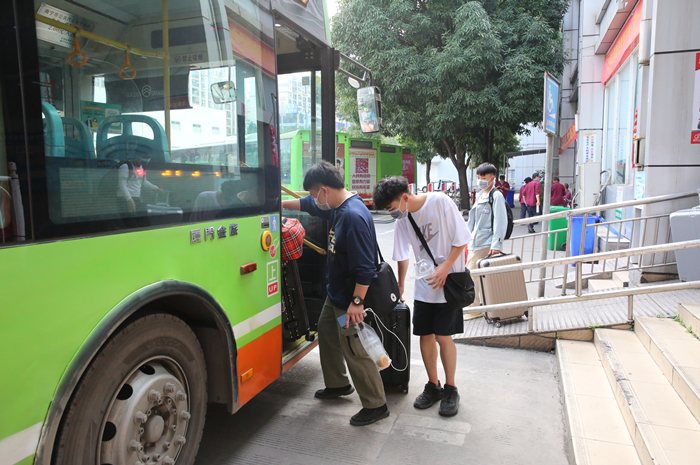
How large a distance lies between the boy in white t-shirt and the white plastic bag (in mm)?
448

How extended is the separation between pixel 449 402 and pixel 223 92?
2.59m

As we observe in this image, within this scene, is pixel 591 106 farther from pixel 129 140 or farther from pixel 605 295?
pixel 129 140

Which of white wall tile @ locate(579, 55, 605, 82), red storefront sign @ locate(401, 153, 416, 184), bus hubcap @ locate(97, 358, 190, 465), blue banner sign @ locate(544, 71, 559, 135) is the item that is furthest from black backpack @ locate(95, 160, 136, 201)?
red storefront sign @ locate(401, 153, 416, 184)

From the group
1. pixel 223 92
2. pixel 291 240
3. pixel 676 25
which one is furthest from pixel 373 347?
pixel 676 25

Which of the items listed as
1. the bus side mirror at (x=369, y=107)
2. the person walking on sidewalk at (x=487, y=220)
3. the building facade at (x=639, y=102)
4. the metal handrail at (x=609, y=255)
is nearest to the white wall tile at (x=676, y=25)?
the building facade at (x=639, y=102)

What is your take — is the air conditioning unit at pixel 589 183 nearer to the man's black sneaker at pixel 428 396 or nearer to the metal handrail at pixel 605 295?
the metal handrail at pixel 605 295

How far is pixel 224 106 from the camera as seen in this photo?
8.89 ft

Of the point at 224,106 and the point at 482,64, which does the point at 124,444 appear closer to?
the point at 224,106

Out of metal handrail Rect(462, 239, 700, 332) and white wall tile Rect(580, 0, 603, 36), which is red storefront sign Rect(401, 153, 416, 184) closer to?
white wall tile Rect(580, 0, 603, 36)

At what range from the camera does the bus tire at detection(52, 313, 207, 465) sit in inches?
72.8

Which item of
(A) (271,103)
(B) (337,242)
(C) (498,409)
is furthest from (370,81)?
(C) (498,409)

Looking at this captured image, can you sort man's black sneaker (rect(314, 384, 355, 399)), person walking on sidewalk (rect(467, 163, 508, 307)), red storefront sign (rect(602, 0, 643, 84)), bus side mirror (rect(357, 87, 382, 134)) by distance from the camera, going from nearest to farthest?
1. man's black sneaker (rect(314, 384, 355, 399))
2. bus side mirror (rect(357, 87, 382, 134))
3. person walking on sidewalk (rect(467, 163, 508, 307))
4. red storefront sign (rect(602, 0, 643, 84))

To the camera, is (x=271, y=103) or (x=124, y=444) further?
(x=271, y=103)

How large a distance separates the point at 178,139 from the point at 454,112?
15.0 meters
